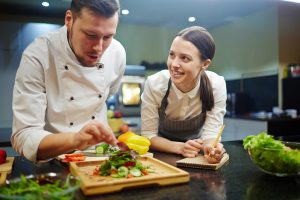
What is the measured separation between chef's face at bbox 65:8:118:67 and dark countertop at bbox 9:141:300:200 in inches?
17.5

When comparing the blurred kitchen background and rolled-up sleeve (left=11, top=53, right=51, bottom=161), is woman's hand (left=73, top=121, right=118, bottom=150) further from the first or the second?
the blurred kitchen background

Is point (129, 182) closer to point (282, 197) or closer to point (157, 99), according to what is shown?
point (282, 197)

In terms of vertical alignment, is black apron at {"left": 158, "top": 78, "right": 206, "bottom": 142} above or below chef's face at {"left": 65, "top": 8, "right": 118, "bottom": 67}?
below

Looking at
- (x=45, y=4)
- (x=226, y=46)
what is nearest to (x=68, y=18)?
(x=45, y=4)

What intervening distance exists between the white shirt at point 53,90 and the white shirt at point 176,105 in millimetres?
223

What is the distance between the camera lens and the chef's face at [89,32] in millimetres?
1064

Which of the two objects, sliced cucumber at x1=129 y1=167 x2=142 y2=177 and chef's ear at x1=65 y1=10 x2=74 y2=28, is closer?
sliced cucumber at x1=129 y1=167 x2=142 y2=177

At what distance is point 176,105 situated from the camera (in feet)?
4.80

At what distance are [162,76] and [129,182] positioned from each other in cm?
82

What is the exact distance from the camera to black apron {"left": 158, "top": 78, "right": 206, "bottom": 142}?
4.79 feet

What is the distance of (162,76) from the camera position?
1494 millimetres

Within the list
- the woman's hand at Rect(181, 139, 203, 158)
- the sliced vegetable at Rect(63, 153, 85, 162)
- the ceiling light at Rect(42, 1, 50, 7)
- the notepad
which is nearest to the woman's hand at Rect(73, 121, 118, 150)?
the sliced vegetable at Rect(63, 153, 85, 162)

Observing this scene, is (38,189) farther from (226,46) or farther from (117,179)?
(226,46)

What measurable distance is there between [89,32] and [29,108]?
0.36m
